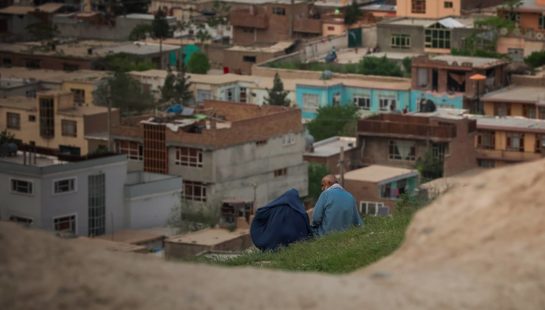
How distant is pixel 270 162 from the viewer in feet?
116

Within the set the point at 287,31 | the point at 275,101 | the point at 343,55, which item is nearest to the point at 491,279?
the point at 275,101

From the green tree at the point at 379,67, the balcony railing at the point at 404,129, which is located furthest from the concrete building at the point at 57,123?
the green tree at the point at 379,67

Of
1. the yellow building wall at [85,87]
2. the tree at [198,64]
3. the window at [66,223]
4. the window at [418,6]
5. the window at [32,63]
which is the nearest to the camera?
the window at [66,223]

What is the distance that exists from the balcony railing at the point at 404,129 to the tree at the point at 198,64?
35.4 ft

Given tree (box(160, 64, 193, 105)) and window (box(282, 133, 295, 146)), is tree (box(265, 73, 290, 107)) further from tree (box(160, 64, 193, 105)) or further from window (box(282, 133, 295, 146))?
window (box(282, 133, 295, 146))

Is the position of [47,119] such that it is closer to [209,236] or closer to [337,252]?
[209,236]

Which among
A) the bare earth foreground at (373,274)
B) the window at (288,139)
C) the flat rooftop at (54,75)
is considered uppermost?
the bare earth foreground at (373,274)

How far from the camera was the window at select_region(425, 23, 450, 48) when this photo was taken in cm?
4600

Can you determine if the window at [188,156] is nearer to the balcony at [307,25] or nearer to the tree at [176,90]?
the tree at [176,90]

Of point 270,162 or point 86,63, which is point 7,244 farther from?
point 86,63

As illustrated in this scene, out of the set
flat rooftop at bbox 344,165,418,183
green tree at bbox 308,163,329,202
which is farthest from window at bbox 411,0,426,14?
flat rooftop at bbox 344,165,418,183

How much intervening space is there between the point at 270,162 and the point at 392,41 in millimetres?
12412

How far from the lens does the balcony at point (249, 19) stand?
50344 millimetres

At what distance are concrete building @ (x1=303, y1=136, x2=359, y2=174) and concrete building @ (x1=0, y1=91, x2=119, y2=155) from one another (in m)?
3.75
